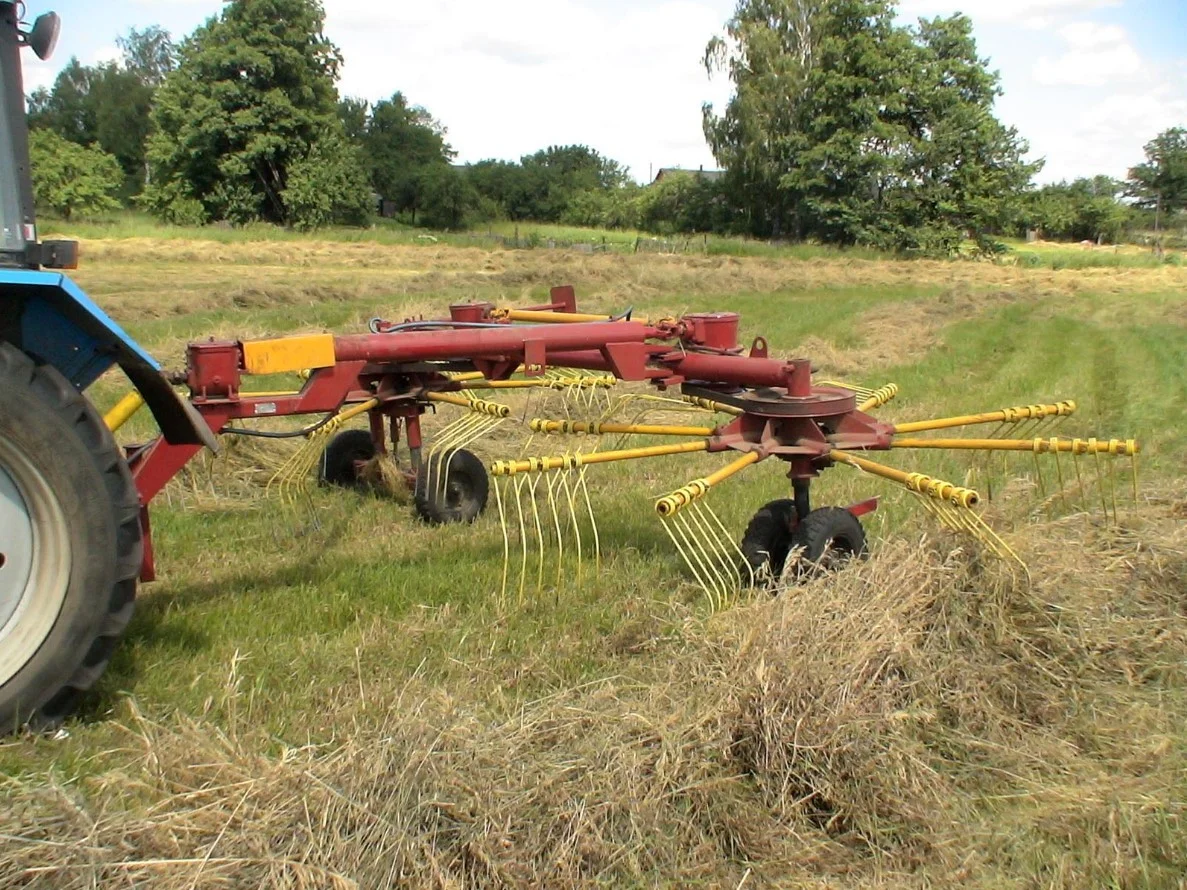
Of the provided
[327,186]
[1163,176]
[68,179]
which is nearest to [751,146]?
[327,186]

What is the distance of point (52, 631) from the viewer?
3023 millimetres

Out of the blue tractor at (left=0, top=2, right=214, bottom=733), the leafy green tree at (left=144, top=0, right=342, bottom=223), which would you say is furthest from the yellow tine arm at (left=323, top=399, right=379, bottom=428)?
the leafy green tree at (left=144, top=0, right=342, bottom=223)

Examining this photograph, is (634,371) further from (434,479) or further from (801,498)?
(434,479)

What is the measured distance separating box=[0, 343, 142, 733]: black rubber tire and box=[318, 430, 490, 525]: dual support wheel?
2372 millimetres

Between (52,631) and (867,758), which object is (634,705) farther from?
(52,631)

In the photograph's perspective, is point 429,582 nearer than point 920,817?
No

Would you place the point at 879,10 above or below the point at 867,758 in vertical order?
above

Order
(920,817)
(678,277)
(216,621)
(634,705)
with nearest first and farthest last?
(920,817) → (634,705) → (216,621) → (678,277)

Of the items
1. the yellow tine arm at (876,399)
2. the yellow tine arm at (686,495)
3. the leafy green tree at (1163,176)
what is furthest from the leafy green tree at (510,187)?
the yellow tine arm at (686,495)

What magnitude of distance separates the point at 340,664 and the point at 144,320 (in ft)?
38.4

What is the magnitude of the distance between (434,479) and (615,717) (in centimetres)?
292

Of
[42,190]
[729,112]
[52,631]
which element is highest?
[729,112]

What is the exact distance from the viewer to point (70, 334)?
132 inches

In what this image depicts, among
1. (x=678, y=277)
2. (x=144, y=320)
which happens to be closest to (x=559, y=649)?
(x=144, y=320)
